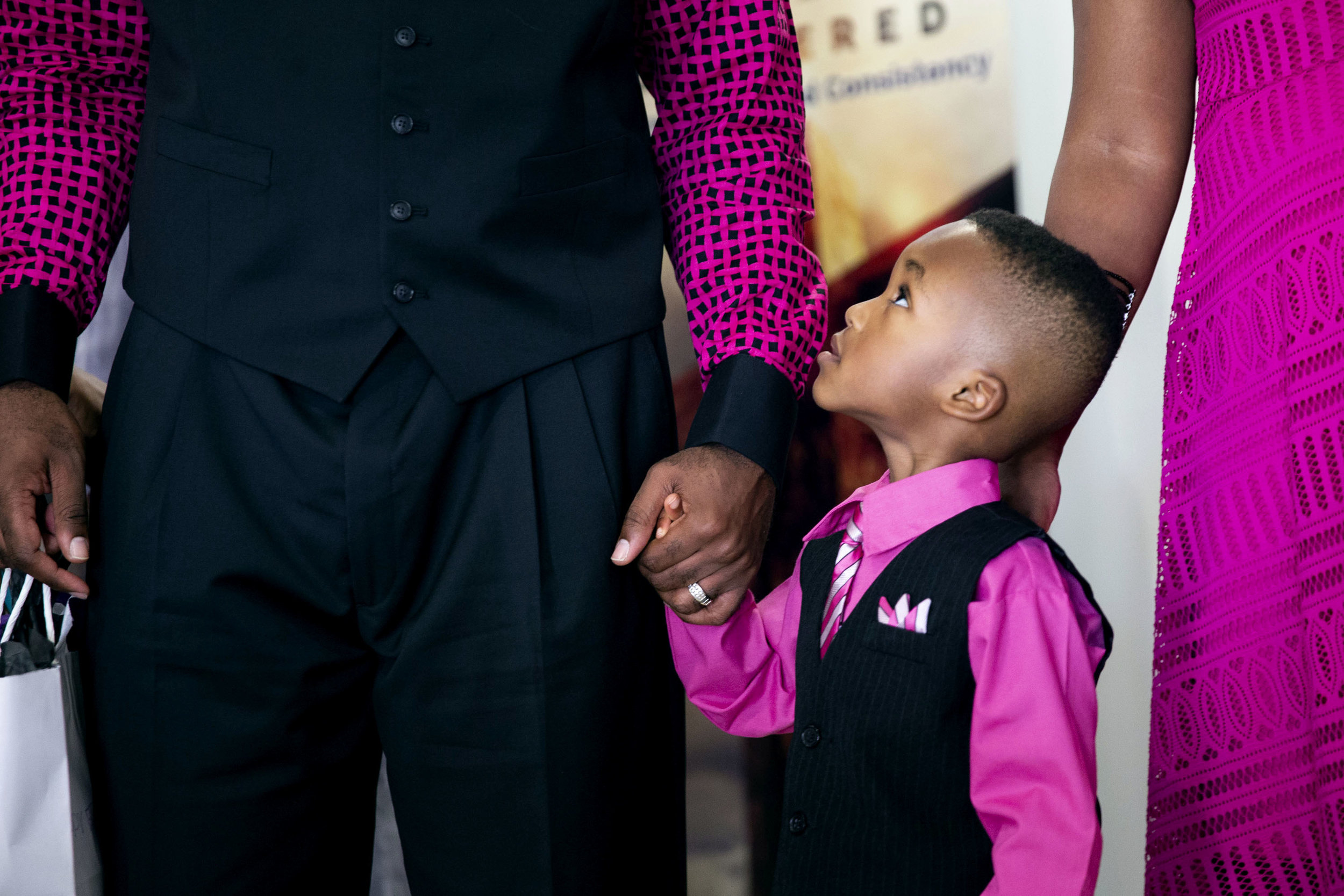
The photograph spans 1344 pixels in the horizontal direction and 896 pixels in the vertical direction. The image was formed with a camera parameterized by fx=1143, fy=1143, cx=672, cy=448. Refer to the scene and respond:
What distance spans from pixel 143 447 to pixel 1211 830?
1046 millimetres

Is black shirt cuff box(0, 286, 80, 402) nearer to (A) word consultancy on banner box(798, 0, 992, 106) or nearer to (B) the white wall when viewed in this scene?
(A) word consultancy on banner box(798, 0, 992, 106)

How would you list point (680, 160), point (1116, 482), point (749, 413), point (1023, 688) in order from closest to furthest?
point (1023, 688) → point (749, 413) → point (680, 160) → point (1116, 482)

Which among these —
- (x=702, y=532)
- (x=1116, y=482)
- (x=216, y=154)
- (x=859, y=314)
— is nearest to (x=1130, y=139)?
(x=859, y=314)

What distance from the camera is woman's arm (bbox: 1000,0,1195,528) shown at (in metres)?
1.09

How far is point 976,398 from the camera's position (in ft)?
3.36

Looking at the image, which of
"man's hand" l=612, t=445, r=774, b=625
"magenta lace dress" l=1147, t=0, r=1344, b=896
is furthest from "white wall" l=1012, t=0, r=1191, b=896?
"man's hand" l=612, t=445, r=774, b=625

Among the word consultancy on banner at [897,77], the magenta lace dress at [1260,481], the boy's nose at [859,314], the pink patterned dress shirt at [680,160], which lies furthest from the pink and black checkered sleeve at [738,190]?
the word consultancy on banner at [897,77]

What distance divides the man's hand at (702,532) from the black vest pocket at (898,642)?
151mm

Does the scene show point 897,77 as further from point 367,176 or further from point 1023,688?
point 1023,688

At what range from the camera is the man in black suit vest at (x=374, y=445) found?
107 centimetres

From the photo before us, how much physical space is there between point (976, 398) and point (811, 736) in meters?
0.34

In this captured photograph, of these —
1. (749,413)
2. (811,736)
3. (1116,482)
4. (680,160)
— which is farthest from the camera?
(1116,482)

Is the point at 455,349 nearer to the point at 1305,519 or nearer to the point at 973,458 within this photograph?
the point at 973,458

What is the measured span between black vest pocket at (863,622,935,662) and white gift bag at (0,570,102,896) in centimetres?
80
